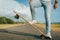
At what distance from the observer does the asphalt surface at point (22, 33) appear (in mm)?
7137

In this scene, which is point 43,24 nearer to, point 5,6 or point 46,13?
point 46,13

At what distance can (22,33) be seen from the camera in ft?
25.2

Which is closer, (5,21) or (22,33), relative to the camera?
(22,33)

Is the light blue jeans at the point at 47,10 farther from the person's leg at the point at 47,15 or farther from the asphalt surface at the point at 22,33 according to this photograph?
the asphalt surface at the point at 22,33

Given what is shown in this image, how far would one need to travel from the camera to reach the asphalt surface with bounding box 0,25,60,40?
714 cm

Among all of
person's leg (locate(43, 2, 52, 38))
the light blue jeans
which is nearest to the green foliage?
the light blue jeans

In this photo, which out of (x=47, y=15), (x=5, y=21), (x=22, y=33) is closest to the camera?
(x=47, y=15)

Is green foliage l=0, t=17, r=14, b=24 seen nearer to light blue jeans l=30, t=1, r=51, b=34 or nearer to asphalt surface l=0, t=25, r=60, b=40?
asphalt surface l=0, t=25, r=60, b=40

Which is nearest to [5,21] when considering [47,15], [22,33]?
[22,33]

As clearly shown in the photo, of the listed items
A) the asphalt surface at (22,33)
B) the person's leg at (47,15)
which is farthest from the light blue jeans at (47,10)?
the asphalt surface at (22,33)

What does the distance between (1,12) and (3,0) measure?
1.19ft

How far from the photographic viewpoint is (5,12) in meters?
8.05

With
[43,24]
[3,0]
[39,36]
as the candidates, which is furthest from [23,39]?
[3,0]

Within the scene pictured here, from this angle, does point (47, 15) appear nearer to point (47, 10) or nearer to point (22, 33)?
point (47, 10)
